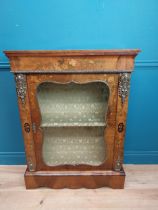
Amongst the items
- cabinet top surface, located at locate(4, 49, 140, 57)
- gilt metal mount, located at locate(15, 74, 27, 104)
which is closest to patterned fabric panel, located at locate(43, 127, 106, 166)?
gilt metal mount, located at locate(15, 74, 27, 104)

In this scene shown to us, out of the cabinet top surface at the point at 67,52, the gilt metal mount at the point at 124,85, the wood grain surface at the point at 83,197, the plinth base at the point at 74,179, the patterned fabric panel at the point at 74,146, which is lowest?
the wood grain surface at the point at 83,197

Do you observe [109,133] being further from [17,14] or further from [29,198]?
[17,14]

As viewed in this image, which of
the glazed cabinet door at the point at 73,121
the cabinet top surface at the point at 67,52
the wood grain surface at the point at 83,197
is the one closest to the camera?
the cabinet top surface at the point at 67,52

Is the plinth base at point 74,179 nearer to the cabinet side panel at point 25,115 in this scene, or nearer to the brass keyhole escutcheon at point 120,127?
the cabinet side panel at point 25,115

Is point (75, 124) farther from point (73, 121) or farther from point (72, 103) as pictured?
point (72, 103)

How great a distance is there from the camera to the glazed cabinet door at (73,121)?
117 centimetres

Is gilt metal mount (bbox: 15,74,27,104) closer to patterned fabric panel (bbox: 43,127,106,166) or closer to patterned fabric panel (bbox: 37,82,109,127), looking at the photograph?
patterned fabric panel (bbox: 37,82,109,127)

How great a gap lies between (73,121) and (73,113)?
6cm

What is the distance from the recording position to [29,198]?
52.9 inches

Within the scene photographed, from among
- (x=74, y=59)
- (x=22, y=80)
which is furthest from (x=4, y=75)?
(x=74, y=59)

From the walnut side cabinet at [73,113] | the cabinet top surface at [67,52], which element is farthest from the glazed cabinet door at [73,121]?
the cabinet top surface at [67,52]

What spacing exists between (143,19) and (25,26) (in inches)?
30.7

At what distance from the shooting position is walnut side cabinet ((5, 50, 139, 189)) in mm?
1073

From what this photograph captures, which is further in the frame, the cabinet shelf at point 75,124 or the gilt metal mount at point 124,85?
the cabinet shelf at point 75,124
